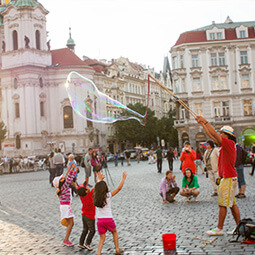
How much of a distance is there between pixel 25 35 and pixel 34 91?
8.69m

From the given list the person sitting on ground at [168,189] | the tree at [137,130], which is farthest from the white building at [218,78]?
the person sitting on ground at [168,189]

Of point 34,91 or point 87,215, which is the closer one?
point 87,215

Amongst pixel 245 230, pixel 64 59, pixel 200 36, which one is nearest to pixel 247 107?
pixel 200 36

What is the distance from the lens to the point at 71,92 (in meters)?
19.0

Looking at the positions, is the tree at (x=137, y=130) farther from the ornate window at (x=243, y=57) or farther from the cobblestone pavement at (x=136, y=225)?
the cobblestone pavement at (x=136, y=225)

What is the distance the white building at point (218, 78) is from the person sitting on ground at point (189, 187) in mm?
41759

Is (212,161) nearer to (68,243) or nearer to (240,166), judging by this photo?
(240,166)

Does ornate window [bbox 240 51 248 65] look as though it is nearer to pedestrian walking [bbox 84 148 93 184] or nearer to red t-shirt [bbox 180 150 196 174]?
pedestrian walking [bbox 84 148 93 184]

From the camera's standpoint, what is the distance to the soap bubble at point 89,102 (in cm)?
1825

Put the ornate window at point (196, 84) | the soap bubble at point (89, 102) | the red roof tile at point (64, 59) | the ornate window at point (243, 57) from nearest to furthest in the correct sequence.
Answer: the soap bubble at point (89, 102) < the ornate window at point (196, 84) < the ornate window at point (243, 57) < the red roof tile at point (64, 59)

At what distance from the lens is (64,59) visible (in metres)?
73.0

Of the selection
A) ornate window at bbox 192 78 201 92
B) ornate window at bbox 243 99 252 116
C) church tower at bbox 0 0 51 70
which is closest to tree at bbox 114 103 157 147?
church tower at bbox 0 0 51 70

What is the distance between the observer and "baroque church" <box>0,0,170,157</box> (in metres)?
65.4

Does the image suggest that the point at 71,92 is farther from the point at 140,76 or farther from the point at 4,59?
the point at 140,76
